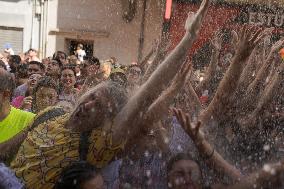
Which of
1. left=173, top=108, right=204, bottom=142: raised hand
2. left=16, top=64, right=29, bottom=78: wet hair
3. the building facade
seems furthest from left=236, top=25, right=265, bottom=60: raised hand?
the building facade

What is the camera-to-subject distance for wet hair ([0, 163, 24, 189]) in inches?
98.0

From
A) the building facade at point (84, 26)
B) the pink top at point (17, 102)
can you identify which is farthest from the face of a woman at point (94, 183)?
the building facade at point (84, 26)

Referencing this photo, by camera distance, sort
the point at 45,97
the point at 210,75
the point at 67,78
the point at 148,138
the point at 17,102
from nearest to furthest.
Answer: the point at 148,138, the point at 45,97, the point at 210,75, the point at 17,102, the point at 67,78

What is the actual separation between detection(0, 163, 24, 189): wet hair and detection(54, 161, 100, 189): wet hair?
0.19 m

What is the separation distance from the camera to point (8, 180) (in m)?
2.52

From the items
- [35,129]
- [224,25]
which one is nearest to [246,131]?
[35,129]

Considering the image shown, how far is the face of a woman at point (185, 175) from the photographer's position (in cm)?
280

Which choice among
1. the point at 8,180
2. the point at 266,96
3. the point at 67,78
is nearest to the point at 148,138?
the point at 8,180

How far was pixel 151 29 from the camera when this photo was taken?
699 inches

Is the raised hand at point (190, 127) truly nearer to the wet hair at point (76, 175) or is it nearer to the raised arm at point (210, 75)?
the wet hair at point (76, 175)

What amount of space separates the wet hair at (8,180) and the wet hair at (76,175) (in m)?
0.19

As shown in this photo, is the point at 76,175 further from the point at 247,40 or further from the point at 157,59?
the point at 157,59

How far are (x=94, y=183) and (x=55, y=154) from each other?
0.95 ft

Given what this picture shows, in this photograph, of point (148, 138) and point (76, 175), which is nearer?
point (76, 175)
